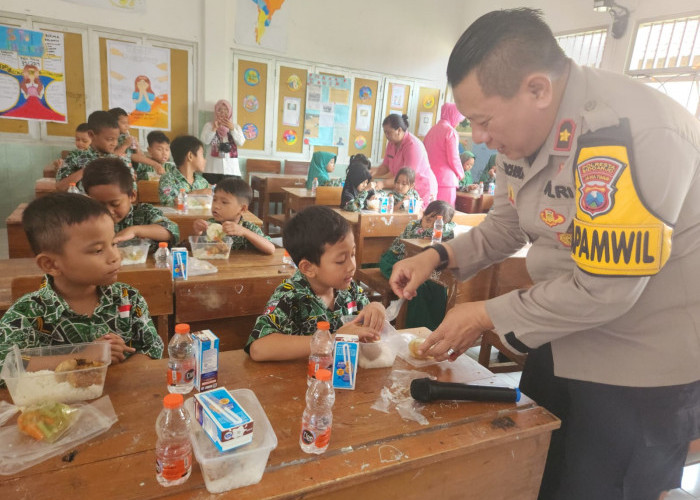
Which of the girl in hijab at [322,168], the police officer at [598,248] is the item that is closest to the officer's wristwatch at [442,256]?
the police officer at [598,248]

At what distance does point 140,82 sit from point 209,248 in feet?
16.2

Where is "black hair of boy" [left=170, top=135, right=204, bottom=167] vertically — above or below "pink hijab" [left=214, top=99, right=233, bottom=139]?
below

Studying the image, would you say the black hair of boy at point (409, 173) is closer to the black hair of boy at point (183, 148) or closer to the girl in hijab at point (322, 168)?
the girl in hijab at point (322, 168)

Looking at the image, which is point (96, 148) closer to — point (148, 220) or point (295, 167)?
point (148, 220)

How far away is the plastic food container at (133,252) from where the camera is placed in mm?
2215

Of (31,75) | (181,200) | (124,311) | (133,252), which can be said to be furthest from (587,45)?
(31,75)

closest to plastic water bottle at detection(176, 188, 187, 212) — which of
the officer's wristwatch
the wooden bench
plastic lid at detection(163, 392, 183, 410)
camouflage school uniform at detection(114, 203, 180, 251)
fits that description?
camouflage school uniform at detection(114, 203, 180, 251)

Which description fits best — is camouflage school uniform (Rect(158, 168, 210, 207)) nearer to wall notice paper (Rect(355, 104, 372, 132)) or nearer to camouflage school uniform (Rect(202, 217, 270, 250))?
camouflage school uniform (Rect(202, 217, 270, 250))

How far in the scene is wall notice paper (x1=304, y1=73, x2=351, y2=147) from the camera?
7.68 meters

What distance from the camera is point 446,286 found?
9.94 feet

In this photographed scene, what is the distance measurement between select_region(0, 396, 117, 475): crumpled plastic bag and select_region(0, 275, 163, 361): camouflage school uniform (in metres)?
0.34

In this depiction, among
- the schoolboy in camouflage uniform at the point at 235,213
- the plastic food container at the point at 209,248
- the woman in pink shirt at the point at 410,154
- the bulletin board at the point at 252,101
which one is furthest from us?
the bulletin board at the point at 252,101

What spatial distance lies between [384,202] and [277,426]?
4.08m

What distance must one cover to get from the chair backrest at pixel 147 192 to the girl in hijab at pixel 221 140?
185 cm
